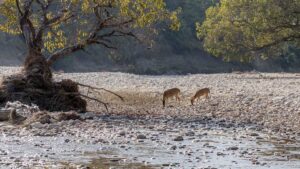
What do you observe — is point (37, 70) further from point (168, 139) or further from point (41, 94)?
point (168, 139)

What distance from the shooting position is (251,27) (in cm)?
3803

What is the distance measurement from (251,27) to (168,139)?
24.7 m

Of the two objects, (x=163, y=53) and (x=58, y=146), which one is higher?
(x=163, y=53)

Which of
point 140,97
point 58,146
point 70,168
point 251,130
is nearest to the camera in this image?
point 70,168

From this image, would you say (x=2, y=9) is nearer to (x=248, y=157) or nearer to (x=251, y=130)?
(x=251, y=130)

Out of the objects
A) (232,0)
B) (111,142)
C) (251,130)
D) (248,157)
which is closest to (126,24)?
(251,130)

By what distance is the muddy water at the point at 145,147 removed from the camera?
1117cm

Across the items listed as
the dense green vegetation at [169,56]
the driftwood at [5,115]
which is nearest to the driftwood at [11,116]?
the driftwood at [5,115]

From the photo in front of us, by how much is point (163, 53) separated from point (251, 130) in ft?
167

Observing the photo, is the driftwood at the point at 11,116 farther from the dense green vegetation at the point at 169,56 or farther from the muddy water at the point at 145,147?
the dense green vegetation at the point at 169,56

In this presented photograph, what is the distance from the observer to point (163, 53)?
67000mm

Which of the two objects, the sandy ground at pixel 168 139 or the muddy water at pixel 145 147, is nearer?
the muddy water at pixel 145 147

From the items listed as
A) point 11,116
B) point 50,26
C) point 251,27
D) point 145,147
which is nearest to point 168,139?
point 145,147

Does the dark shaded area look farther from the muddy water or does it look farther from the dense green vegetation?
the dense green vegetation
